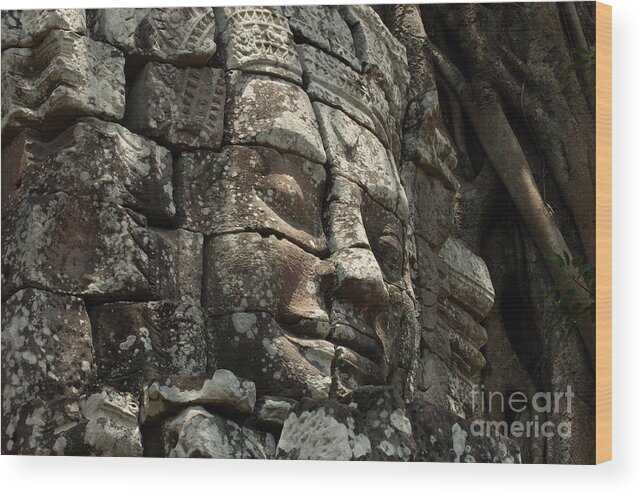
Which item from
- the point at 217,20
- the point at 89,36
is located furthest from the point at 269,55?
the point at 89,36

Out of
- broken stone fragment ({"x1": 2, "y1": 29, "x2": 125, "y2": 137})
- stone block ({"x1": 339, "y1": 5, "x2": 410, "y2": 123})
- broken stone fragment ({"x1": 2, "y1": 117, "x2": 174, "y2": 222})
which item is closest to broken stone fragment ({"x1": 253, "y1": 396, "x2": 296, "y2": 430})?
broken stone fragment ({"x1": 2, "y1": 117, "x2": 174, "y2": 222})

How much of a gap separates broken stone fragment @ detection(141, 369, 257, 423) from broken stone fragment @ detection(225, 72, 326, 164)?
103cm

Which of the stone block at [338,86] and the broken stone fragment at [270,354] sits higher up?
the stone block at [338,86]

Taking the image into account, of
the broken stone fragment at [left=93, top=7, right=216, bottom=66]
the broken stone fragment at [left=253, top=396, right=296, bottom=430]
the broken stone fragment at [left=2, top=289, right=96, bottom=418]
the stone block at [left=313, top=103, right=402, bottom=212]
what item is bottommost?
the broken stone fragment at [left=253, top=396, right=296, bottom=430]

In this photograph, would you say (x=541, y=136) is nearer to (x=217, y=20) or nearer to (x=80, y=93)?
(x=217, y=20)

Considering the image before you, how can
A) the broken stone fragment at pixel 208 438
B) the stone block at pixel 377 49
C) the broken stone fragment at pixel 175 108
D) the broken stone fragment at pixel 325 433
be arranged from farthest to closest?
the stone block at pixel 377 49
the broken stone fragment at pixel 175 108
the broken stone fragment at pixel 208 438
the broken stone fragment at pixel 325 433

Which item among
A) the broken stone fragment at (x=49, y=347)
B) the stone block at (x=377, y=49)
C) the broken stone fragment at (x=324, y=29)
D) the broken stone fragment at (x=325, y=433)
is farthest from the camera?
the stone block at (x=377, y=49)

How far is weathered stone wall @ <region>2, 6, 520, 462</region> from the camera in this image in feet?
23.4

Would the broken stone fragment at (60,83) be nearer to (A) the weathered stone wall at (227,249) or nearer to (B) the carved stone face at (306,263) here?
(A) the weathered stone wall at (227,249)

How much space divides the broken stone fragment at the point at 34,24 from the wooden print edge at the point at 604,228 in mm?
2225

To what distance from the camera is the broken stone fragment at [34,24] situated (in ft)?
24.3

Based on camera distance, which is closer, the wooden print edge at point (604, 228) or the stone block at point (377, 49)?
the wooden print edge at point (604, 228)

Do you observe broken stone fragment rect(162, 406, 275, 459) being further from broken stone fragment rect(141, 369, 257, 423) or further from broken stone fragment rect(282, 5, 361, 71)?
broken stone fragment rect(282, 5, 361, 71)

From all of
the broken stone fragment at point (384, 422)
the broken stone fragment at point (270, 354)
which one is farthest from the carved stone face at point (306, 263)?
the broken stone fragment at point (384, 422)
